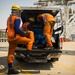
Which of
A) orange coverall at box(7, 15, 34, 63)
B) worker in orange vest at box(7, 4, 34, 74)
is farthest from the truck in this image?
worker in orange vest at box(7, 4, 34, 74)

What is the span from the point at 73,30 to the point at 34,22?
128 ft

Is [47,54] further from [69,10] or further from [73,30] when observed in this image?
[69,10]

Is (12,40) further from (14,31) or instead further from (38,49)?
(38,49)

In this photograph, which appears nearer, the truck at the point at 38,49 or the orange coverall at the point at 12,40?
the orange coverall at the point at 12,40

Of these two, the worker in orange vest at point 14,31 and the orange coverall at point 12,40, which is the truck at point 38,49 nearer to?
the orange coverall at point 12,40

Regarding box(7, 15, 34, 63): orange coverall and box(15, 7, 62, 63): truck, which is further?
box(15, 7, 62, 63): truck

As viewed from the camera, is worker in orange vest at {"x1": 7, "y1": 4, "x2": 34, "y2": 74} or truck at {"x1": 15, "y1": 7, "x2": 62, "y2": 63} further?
truck at {"x1": 15, "y1": 7, "x2": 62, "y2": 63}

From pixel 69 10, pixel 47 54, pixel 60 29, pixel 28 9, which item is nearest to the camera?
pixel 47 54

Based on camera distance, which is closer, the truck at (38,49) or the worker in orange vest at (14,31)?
the worker in orange vest at (14,31)

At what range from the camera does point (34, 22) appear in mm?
10289

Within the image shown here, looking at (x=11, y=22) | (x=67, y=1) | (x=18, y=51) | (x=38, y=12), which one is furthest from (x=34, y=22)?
(x=67, y=1)

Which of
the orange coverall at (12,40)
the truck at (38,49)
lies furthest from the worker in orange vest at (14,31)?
the truck at (38,49)

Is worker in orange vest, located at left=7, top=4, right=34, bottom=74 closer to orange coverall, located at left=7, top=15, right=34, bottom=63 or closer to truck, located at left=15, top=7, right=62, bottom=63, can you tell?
orange coverall, located at left=7, top=15, right=34, bottom=63

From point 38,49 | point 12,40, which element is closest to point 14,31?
point 12,40
